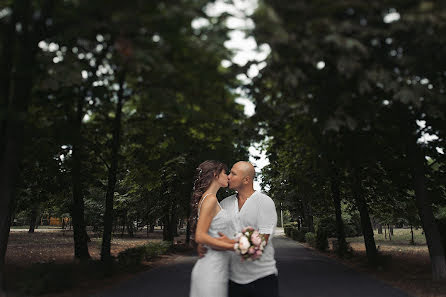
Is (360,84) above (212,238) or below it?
above

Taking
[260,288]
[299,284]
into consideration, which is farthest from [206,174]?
[299,284]

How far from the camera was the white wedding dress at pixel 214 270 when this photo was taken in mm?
3988

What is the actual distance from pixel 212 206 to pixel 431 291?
849 centimetres

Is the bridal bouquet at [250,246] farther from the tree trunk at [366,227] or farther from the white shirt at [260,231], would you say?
the tree trunk at [366,227]

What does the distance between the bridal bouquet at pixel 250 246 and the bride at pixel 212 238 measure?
10 cm

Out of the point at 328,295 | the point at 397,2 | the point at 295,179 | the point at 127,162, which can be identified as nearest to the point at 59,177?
the point at 127,162

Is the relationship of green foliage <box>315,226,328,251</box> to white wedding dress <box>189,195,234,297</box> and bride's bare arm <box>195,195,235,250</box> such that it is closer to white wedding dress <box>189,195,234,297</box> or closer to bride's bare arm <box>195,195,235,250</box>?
white wedding dress <box>189,195,234,297</box>

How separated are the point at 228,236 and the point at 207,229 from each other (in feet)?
1.41

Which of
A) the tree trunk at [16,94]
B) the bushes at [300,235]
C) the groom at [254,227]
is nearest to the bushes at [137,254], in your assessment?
the tree trunk at [16,94]

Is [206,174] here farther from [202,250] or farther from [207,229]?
[202,250]

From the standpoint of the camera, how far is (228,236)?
4340 mm

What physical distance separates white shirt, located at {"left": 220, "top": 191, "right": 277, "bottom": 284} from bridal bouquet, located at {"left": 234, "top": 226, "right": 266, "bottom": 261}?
0.44 ft

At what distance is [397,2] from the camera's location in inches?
174

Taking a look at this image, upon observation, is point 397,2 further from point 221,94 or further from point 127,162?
point 127,162
